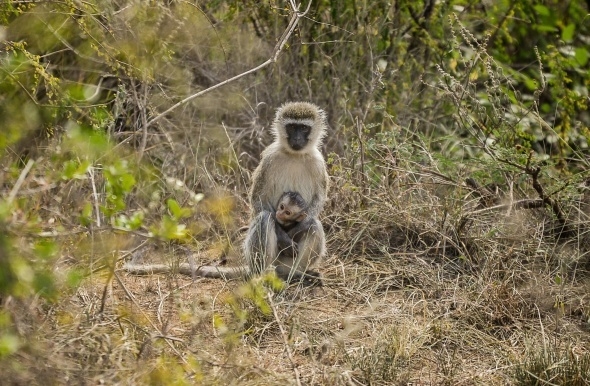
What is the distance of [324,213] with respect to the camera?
7.56 meters

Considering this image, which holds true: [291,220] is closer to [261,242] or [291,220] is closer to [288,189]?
[288,189]

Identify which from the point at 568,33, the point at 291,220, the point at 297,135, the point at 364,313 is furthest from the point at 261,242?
the point at 568,33

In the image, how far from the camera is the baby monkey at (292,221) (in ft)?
22.3

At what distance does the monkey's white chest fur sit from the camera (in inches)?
275

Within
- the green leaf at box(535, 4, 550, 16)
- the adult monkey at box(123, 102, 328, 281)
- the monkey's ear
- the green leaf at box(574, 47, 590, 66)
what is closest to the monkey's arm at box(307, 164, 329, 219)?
the adult monkey at box(123, 102, 328, 281)

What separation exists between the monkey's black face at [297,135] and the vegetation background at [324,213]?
0.42 meters

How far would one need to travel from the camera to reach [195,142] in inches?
318

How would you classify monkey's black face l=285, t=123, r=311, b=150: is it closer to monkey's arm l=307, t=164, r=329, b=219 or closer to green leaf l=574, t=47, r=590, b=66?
monkey's arm l=307, t=164, r=329, b=219

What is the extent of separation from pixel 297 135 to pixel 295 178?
350mm

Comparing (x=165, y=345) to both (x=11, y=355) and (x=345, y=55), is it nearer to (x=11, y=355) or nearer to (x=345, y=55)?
(x=11, y=355)

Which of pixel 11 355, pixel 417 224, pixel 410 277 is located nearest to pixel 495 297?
pixel 410 277

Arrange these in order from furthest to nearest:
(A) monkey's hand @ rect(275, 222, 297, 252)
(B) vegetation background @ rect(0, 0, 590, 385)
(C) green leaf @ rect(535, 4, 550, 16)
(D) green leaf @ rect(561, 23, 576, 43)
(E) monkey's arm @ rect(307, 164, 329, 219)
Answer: (C) green leaf @ rect(535, 4, 550, 16)
(D) green leaf @ rect(561, 23, 576, 43)
(E) monkey's arm @ rect(307, 164, 329, 219)
(A) monkey's hand @ rect(275, 222, 297, 252)
(B) vegetation background @ rect(0, 0, 590, 385)

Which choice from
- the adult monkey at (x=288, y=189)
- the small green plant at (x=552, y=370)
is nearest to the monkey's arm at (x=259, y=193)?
the adult monkey at (x=288, y=189)

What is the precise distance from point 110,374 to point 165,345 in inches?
15.7
